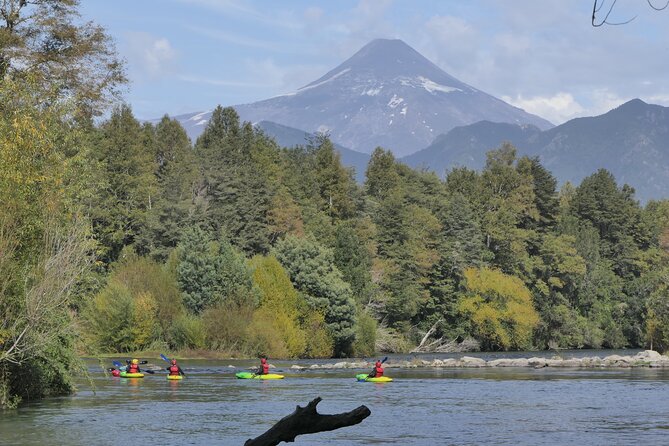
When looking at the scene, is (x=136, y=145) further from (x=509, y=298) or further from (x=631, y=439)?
(x=631, y=439)

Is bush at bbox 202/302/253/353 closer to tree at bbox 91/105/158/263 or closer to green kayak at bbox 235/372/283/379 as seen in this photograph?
tree at bbox 91/105/158/263

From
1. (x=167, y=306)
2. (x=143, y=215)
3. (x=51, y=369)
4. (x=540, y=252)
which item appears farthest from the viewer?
(x=540, y=252)

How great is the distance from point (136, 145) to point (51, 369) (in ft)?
236

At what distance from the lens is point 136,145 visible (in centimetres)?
10975

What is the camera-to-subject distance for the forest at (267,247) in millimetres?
35219

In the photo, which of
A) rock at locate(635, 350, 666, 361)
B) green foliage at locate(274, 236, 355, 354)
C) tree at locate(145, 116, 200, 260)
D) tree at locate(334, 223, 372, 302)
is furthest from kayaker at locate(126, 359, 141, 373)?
rock at locate(635, 350, 666, 361)

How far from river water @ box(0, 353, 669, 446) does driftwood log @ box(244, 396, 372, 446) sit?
1857 centimetres

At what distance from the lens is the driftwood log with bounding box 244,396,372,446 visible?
12.6m

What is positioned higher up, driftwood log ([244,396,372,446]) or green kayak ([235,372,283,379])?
driftwood log ([244,396,372,446])

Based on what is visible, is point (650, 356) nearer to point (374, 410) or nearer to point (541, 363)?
point (541, 363)

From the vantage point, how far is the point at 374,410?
41875 millimetres

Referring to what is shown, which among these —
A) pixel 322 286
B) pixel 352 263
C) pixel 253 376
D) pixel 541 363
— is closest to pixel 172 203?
pixel 352 263

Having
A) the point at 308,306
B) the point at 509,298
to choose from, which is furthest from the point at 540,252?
the point at 308,306

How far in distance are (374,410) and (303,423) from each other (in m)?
29.6
